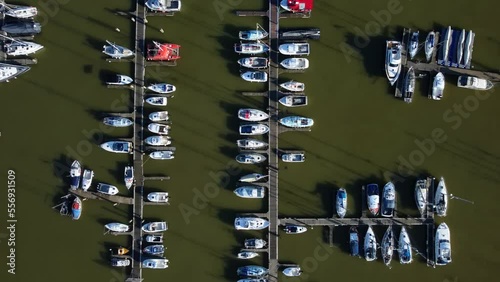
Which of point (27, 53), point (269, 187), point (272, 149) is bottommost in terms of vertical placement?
point (269, 187)

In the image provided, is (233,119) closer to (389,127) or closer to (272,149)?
(272,149)

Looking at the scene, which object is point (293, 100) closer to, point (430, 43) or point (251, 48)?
point (251, 48)

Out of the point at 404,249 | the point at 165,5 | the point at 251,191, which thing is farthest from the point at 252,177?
the point at 165,5

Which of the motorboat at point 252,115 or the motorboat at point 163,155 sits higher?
the motorboat at point 252,115

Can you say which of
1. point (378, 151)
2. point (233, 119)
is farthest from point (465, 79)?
point (233, 119)

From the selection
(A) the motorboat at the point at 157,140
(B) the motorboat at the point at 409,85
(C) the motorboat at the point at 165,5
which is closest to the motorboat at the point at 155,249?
(A) the motorboat at the point at 157,140

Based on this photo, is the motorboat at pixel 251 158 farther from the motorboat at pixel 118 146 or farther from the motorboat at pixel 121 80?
the motorboat at pixel 121 80
